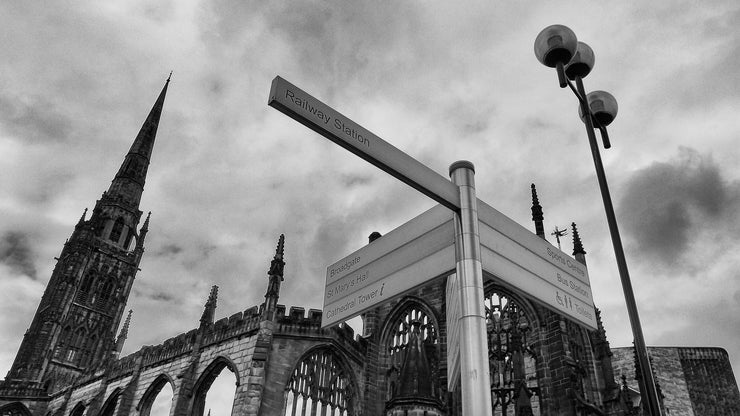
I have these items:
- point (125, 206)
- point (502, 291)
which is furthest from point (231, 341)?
point (125, 206)

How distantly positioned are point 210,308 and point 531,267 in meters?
18.0

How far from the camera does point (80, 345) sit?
142 feet

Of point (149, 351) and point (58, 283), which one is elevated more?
point (58, 283)

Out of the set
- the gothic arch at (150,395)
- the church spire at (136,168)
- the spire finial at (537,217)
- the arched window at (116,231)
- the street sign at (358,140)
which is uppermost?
the church spire at (136,168)

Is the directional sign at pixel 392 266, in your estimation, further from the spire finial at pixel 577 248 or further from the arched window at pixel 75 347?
the arched window at pixel 75 347

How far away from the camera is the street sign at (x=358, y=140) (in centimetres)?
315

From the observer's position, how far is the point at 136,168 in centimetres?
5666

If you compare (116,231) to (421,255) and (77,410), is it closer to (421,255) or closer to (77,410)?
(77,410)

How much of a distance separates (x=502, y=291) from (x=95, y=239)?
4271 cm

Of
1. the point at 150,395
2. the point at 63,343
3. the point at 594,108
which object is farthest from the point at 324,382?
the point at 63,343

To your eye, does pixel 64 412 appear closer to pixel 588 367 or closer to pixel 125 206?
pixel 588 367

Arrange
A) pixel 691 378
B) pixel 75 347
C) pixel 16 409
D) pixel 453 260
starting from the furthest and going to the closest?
1. pixel 75 347
2. pixel 16 409
3. pixel 691 378
4. pixel 453 260

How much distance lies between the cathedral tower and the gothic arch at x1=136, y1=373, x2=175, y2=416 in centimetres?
1935

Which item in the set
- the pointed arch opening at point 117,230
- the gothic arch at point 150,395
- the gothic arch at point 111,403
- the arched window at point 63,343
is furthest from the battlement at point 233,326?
the pointed arch opening at point 117,230
